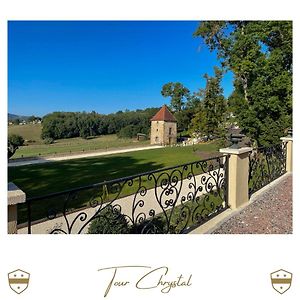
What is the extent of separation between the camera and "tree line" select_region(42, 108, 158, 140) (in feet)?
13.1

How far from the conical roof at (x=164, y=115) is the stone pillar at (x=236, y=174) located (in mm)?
2546

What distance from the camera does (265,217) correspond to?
11.6ft

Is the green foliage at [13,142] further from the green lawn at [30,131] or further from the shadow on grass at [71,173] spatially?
the shadow on grass at [71,173]

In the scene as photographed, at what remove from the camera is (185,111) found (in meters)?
9.31

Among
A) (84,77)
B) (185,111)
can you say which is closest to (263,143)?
(185,111)

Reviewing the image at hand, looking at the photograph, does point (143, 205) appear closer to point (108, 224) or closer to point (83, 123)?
point (108, 224)

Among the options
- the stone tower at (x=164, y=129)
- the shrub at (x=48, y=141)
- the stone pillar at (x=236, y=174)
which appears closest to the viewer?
the stone pillar at (x=236, y=174)

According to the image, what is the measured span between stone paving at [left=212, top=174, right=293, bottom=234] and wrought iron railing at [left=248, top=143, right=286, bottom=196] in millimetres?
265
